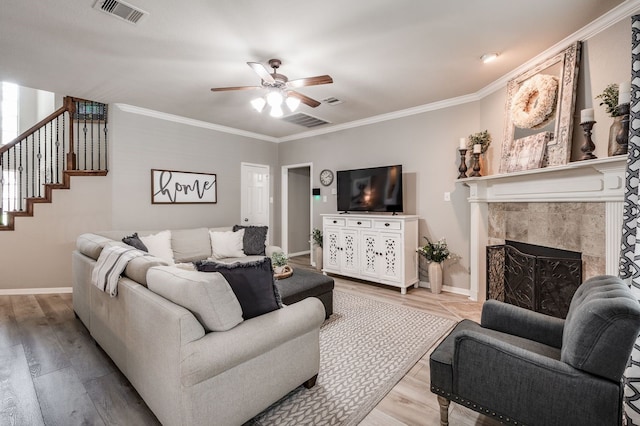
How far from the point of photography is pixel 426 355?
2426 millimetres

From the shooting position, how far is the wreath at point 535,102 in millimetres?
2754

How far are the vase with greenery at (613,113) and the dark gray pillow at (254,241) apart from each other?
3998 millimetres

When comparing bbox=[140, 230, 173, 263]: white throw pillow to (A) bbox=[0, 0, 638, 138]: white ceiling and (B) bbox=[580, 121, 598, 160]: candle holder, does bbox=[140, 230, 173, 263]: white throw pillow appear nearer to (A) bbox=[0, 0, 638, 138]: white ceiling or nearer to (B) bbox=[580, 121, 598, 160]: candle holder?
(A) bbox=[0, 0, 638, 138]: white ceiling

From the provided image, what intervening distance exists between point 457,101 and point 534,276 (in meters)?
2.41

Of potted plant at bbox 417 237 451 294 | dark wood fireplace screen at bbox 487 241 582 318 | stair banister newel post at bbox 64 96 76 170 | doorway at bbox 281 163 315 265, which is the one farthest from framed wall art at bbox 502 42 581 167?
stair banister newel post at bbox 64 96 76 170

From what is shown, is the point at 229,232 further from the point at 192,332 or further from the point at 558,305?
the point at 558,305

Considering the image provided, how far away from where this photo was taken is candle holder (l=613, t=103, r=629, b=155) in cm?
202

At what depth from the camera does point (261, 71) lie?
2.56m

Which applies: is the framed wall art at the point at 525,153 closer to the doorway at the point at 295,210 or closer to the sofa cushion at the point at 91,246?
the doorway at the point at 295,210

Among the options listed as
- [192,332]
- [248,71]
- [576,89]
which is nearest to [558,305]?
[576,89]

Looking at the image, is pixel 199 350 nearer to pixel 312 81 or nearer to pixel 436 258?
pixel 312 81

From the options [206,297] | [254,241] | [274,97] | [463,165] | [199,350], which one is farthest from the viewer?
[254,241]

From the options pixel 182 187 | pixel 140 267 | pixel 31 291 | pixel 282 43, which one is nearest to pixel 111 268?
pixel 140 267

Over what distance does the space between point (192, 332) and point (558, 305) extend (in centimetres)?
317
